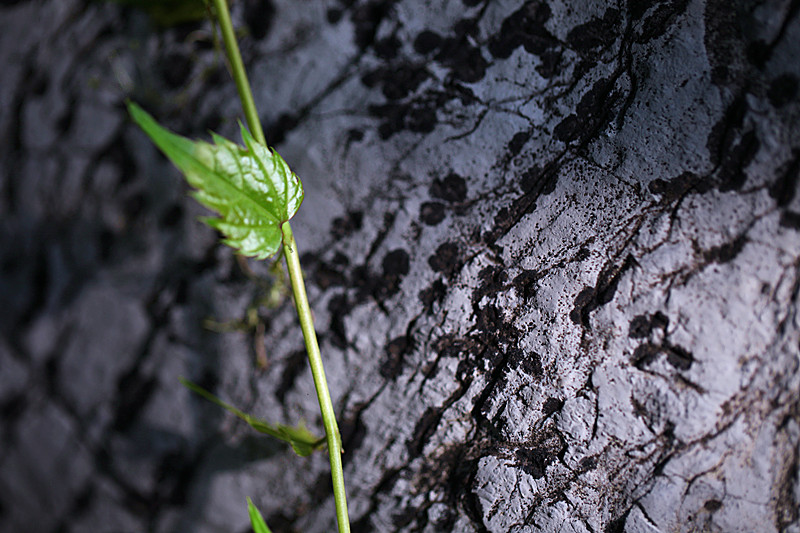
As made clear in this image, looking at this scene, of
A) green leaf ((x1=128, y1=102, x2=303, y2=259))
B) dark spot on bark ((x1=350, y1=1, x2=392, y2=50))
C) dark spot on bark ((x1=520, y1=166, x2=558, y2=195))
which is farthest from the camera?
dark spot on bark ((x1=350, y1=1, x2=392, y2=50))

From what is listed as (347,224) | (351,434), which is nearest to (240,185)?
(347,224)

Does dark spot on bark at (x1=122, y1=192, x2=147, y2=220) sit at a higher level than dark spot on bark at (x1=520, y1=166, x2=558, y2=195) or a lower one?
lower

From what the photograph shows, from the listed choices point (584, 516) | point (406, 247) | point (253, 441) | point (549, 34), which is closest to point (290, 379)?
point (253, 441)

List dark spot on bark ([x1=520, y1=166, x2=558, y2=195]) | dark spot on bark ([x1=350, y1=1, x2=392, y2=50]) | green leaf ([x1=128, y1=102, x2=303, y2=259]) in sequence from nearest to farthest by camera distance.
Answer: green leaf ([x1=128, y1=102, x2=303, y2=259]) → dark spot on bark ([x1=520, y1=166, x2=558, y2=195]) → dark spot on bark ([x1=350, y1=1, x2=392, y2=50])

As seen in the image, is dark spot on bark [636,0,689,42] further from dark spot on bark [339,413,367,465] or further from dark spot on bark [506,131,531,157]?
dark spot on bark [339,413,367,465]

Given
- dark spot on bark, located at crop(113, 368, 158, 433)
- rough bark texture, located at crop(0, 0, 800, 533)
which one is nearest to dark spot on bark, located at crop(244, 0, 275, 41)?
rough bark texture, located at crop(0, 0, 800, 533)

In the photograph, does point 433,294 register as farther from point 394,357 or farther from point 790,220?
point 790,220
